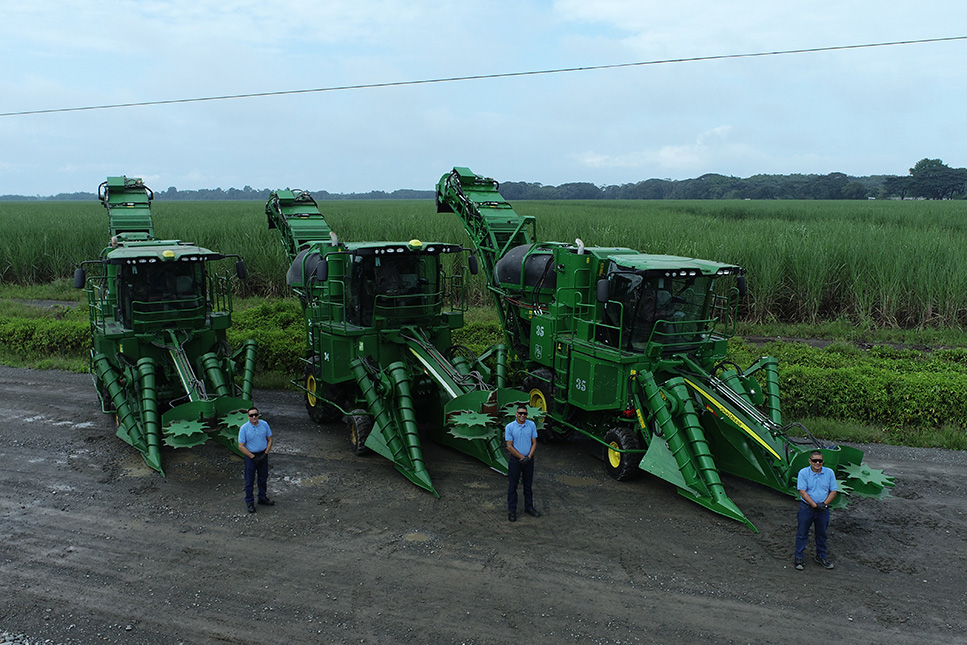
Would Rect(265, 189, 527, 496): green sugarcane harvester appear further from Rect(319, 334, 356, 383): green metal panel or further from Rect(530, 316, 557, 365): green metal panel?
Rect(530, 316, 557, 365): green metal panel

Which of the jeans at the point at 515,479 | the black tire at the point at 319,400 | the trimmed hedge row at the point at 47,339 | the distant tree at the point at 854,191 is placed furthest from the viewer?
the distant tree at the point at 854,191

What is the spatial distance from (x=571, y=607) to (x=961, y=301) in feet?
48.6

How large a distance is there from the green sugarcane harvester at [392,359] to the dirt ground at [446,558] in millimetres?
535

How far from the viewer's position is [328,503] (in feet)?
30.2

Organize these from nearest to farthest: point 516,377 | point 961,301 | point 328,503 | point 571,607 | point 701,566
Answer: point 571,607 → point 701,566 → point 328,503 → point 516,377 → point 961,301

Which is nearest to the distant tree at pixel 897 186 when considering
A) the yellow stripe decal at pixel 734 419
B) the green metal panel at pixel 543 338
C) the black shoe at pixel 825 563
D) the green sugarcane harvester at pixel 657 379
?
the green sugarcane harvester at pixel 657 379

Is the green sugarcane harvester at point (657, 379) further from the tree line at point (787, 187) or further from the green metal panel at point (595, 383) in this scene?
the tree line at point (787, 187)

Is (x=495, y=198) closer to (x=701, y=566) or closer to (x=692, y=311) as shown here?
(x=692, y=311)

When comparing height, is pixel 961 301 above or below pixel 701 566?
above

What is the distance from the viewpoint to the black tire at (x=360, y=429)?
1086 centimetres

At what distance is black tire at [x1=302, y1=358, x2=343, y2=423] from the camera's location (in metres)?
12.4

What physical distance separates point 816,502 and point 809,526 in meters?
0.27

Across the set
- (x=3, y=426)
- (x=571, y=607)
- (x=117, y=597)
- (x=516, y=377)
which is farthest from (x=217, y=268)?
(x=571, y=607)

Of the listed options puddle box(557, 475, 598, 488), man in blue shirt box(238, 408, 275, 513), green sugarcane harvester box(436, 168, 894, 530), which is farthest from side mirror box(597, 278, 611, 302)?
man in blue shirt box(238, 408, 275, 513)
